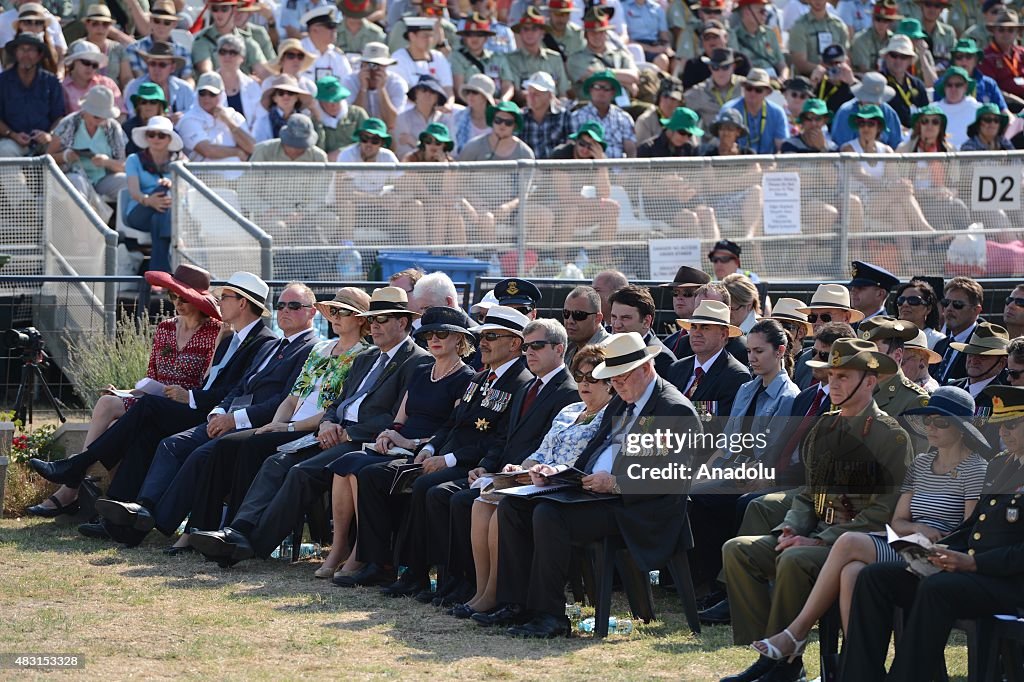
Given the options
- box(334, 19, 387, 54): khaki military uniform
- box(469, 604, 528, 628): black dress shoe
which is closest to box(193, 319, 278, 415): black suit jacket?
box(469, 604, 528, 628): black dress shoe

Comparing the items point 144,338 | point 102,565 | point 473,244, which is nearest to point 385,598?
point 102,565

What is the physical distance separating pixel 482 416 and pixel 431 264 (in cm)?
434

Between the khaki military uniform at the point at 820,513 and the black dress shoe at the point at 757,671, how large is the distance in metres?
0.21

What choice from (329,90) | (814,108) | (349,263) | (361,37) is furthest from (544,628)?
(361,37)

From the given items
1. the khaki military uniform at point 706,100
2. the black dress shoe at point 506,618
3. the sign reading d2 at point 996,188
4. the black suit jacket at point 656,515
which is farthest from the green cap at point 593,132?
the black dress shoe at point 506,618

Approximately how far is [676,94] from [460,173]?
4.34 meters

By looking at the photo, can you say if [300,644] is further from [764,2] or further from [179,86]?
[764,2]

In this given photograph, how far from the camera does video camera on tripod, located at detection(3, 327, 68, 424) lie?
1185 centimetres

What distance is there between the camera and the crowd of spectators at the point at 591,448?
6.84 meters

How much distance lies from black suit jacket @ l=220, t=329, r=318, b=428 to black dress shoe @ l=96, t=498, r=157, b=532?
93 centimetres

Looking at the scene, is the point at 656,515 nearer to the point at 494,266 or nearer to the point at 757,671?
the point at 757,671

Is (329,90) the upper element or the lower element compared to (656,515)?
upper

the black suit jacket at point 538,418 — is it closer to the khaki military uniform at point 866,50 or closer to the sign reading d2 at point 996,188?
the sign reading d2 at point 996,188

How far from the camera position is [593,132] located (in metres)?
14.6
